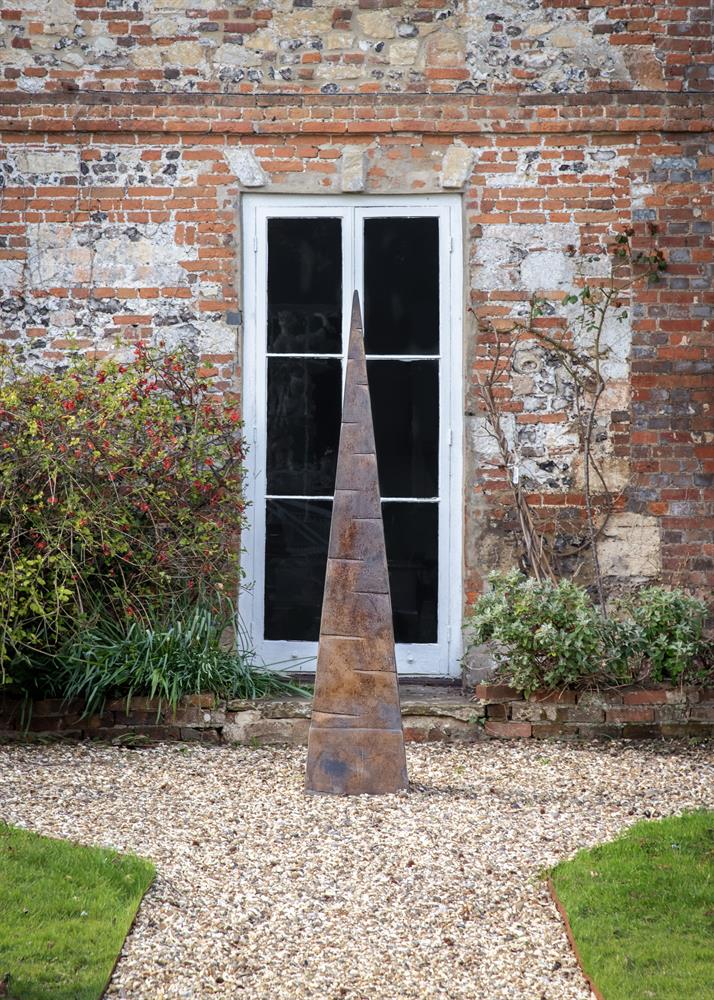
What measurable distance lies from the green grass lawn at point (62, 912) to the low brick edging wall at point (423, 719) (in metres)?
1.60

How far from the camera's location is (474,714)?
5.55m

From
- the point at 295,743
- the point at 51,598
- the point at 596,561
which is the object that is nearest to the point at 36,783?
the point at 51,598

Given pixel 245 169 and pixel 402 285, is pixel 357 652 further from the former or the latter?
pixel 245 169

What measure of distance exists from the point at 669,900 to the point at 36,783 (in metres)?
2.58

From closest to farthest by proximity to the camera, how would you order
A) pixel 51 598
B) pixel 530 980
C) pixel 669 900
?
pixel 530 980, pixel 669 900, pixel 51 598

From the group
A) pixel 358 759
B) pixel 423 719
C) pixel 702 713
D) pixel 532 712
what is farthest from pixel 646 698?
pixel 358 759

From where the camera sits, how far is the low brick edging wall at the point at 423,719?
547 cm

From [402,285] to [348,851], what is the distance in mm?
3560

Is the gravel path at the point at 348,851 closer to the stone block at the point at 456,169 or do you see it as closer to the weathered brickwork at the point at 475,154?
the weathered brickwork at the point at 475,154

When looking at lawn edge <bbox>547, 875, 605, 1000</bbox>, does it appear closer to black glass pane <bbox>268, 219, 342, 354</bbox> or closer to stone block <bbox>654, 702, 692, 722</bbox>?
stone block <bbox>654, 702, 692, 722</bbox>

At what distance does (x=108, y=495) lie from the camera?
215 inches

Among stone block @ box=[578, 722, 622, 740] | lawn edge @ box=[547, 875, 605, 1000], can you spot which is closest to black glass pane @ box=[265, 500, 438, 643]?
stone block @ box=[578, 722, 622, 740]

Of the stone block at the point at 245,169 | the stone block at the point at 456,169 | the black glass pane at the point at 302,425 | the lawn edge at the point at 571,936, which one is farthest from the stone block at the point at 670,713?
the stone block at the point at 245,169

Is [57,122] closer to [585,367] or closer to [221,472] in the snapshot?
[221,472]
